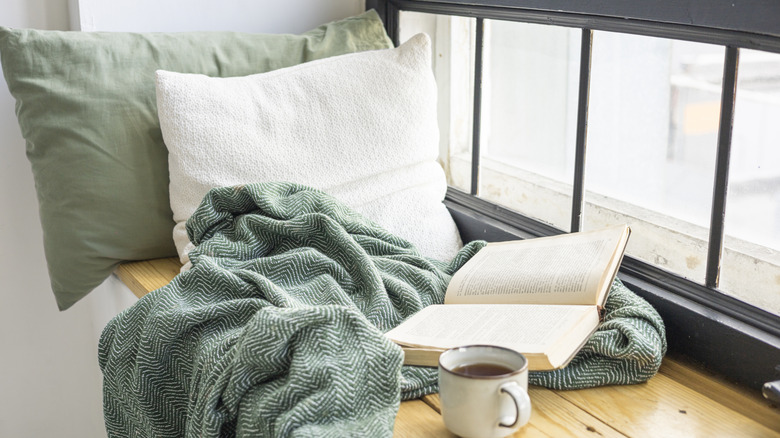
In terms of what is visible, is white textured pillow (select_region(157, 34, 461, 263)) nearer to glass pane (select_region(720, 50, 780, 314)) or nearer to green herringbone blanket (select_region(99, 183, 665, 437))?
green herringbone blanket (select_region(99, 183, 665, 437))

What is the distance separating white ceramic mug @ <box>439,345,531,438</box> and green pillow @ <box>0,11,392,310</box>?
81cm

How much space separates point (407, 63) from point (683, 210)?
0.58 metres

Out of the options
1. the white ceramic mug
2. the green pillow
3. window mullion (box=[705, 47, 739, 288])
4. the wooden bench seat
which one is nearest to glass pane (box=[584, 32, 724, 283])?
window mullion (box=[705, 47, 739, 288])

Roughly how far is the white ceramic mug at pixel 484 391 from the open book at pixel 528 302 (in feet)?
0.24

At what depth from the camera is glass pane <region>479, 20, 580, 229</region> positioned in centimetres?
165

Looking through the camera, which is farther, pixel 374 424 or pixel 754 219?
pixel 754 219

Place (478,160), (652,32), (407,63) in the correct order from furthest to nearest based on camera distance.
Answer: (478,160) < (407,63) < (652,32)

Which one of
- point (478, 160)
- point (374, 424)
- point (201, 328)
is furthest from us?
point (478, 160)

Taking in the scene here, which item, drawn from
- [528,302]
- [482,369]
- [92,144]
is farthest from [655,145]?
[92,144]

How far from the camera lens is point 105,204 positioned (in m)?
1.40

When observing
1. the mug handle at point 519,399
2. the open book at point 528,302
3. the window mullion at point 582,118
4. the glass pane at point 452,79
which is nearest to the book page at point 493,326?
the open book at point 528,302

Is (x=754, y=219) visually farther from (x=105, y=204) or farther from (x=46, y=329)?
(x=46, y=329)

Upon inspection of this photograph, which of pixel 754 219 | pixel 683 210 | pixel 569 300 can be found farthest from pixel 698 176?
pixel 569 300

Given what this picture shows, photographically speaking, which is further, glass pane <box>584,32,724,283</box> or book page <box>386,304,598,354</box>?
glass pane <box>584,32,724,283</box>
